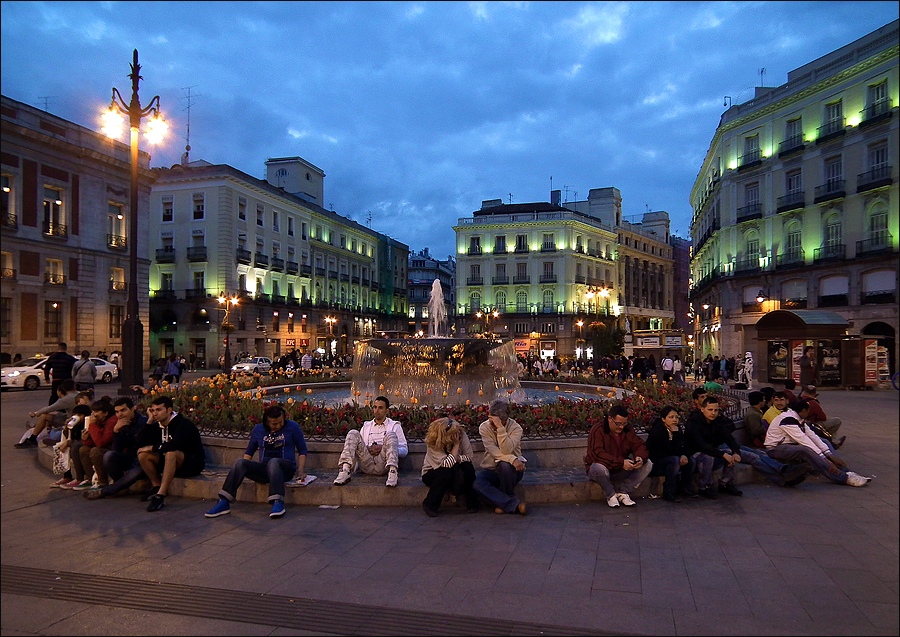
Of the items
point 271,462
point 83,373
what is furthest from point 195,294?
point 271,462

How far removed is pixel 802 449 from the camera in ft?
25.8

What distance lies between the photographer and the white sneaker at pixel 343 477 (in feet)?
23.4

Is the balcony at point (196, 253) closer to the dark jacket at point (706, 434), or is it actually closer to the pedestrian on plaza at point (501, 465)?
the pedestrian on plaza at point (501, 465)

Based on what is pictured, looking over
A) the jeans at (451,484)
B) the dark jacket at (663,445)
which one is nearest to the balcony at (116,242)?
the jeans at (451,484)

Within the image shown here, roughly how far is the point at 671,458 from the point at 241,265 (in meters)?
47.2

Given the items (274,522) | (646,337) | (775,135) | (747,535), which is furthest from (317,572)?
(646,337)

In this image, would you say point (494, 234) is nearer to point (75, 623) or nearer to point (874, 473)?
point (874, 473)

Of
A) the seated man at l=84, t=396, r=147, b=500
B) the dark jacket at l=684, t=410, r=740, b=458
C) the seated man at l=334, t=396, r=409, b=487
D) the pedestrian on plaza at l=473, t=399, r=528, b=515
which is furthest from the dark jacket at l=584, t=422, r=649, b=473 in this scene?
the seated man at l=84, t=396, r=147, b=500

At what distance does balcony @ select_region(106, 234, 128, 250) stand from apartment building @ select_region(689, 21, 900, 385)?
33328 millimetres

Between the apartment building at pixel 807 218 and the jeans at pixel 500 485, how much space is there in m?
3.82

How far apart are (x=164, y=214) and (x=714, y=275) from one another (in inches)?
1655

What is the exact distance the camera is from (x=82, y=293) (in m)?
32.3

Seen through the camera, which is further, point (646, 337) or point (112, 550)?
point (646, 337)

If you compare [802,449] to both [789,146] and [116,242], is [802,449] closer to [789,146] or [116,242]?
[789,146]
